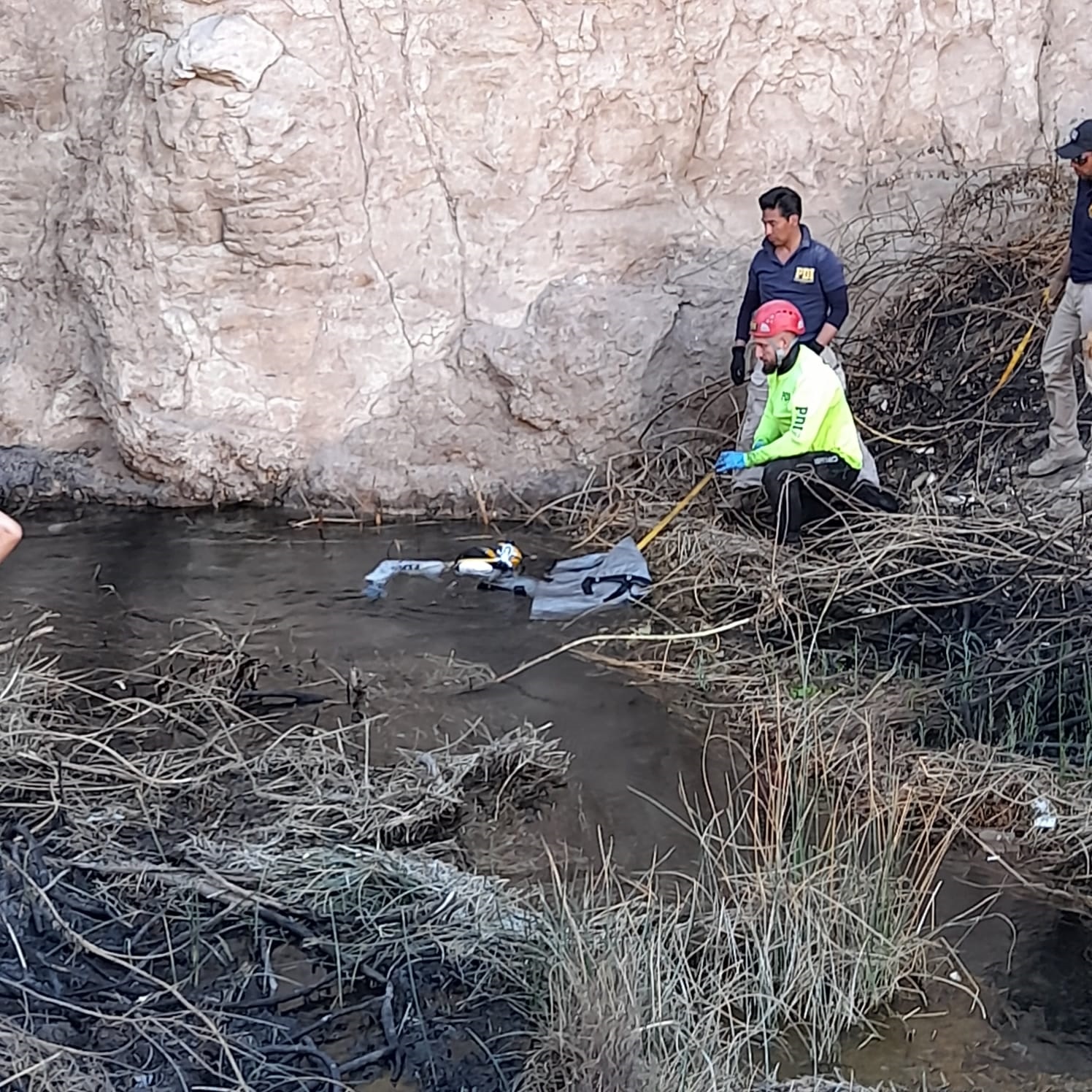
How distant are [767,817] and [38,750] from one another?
2519 millimetres

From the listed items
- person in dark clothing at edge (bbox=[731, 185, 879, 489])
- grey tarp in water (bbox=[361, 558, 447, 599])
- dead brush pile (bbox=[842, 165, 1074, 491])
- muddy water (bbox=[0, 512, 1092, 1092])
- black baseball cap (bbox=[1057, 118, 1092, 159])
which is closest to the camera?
muddy water (bbox=[0, 512, 1092, 1092])

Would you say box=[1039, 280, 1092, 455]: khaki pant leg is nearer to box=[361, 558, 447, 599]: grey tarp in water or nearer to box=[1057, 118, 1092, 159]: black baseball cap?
box=[1057, 118, 1092, 159]: black baseball cap

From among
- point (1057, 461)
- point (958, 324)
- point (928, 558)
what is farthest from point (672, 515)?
point (958, 324)

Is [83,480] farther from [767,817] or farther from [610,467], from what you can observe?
[767,817]

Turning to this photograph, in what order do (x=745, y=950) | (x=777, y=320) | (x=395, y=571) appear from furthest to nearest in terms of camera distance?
1. (x=395, y=571)
2. (x=777, y=320)
3. (x=745, y=950)

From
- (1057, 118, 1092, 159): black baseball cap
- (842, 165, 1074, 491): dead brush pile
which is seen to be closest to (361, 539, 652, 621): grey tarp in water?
(842, 165, 1074, 491): dead brush pile

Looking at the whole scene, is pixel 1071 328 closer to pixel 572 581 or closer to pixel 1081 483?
pixel 1081 483

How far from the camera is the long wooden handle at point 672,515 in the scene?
7.87 m

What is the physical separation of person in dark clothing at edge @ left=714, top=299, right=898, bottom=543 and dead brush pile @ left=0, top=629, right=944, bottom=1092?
2118 millimetres

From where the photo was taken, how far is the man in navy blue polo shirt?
7195 mm

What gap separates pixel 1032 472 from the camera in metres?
8.05

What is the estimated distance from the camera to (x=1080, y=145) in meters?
7.14

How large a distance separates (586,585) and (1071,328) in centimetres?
274

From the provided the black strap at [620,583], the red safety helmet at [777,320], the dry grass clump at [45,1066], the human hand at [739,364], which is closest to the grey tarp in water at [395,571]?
the black strap at [620,583]
